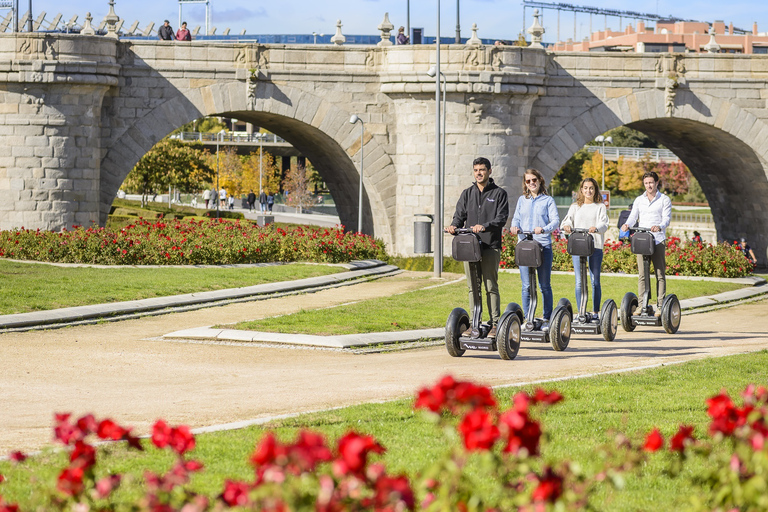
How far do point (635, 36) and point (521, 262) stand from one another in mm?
106081

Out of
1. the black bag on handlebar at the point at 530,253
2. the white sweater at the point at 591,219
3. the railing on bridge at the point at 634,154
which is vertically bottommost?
Result: the black bag on handlebar at the point at 530,253

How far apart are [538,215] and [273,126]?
65.8 ft

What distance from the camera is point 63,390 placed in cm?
854

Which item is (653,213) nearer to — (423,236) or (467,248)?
(467,248)

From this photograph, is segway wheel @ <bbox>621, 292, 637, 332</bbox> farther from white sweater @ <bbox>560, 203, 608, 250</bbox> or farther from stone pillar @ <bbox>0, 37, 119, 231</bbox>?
stone pillar @ <bbox>0, 37, 119, 231</bbox>

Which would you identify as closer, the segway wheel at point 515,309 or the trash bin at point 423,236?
the segway wheel at point 515,309

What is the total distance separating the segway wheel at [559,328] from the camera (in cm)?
1114

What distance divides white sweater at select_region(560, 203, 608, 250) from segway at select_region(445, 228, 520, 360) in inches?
77.4

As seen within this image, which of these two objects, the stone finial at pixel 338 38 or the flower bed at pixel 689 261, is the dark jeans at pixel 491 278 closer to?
the flower bed at pixel 689 261

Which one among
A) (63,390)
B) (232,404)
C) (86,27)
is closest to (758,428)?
(232,404)

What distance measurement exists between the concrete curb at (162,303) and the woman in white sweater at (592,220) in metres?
6.04

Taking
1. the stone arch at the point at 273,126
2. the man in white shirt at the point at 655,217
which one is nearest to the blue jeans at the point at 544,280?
the man in white shirt at the point at 655,217

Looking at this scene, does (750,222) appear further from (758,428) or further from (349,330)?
(758,428)

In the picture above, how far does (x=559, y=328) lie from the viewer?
11203 millimetres
